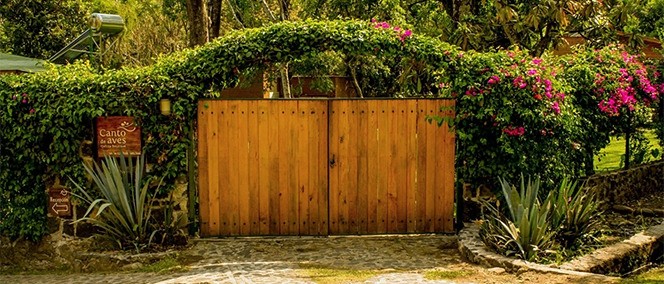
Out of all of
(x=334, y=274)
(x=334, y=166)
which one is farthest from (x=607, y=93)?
(x=334, y=274)

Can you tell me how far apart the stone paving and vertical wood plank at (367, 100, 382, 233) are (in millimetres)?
225

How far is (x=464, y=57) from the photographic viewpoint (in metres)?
8.26

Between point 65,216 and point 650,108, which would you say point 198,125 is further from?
point 650,108

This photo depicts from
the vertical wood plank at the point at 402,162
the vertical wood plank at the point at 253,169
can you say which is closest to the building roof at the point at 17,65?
the vertical wood plank at the point at 253,169

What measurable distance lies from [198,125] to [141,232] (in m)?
1.35

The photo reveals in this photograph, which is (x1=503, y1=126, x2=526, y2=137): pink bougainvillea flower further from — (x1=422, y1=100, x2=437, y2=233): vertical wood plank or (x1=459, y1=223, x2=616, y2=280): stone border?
(x1=459, y1=223, x2=616, y2=280): stone border

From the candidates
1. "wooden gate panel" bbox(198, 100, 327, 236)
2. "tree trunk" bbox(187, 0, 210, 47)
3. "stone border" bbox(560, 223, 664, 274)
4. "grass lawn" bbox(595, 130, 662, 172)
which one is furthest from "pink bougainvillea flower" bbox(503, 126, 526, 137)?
"tree trunk" bbox(187, 0, 210, 47)

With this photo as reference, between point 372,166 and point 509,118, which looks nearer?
point 509,118

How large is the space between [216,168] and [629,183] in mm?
6162

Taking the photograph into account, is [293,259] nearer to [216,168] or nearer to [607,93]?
[216,168]

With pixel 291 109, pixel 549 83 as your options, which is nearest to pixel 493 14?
pixel 549 83

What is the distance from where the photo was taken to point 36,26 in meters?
24.7

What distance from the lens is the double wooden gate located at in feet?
27.4

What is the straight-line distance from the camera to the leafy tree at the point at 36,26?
24.4 m
